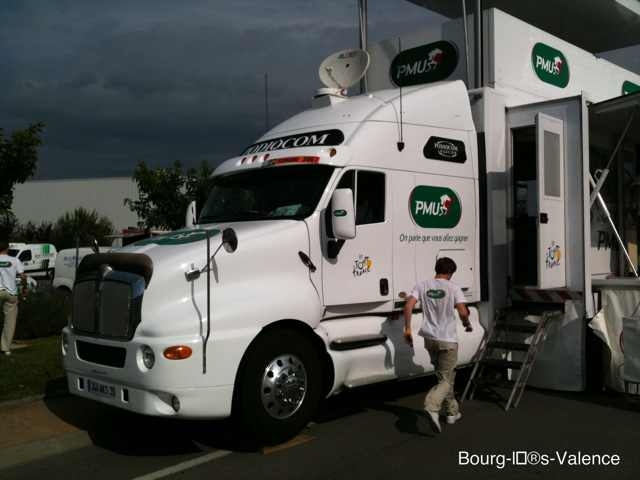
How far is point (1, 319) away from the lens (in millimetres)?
10422

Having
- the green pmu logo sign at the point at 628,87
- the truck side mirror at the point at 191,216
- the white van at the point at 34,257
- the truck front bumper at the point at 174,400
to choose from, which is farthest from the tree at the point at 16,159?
the white van at the point at 34,257

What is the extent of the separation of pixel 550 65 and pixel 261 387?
21.1 feet

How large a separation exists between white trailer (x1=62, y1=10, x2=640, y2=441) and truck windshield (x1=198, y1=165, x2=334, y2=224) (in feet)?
0.06

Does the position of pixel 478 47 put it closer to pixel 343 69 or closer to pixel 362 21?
pixel 343 69

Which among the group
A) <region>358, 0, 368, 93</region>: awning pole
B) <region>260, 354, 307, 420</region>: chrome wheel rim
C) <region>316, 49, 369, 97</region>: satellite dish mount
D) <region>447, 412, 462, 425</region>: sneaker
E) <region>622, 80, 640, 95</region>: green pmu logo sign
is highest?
<region>358, 0, 368, 93</region>: awning pole

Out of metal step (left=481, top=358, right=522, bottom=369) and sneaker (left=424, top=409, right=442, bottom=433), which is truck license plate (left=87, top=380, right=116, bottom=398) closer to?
sneaker (left=424, top=409, right=442, bottom=433)

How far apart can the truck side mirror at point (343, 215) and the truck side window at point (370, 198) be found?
0.57 metres

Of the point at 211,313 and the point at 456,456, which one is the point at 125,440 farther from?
the point at 456,456

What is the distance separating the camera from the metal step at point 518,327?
7621 mm

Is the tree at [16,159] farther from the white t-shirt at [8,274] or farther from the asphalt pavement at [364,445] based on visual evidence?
the asphalt pavement at [364,445]

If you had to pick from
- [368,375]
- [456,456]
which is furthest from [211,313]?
[456,456]

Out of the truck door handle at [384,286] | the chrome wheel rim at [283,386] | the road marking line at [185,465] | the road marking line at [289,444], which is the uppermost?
the truck door handle at [384,286]

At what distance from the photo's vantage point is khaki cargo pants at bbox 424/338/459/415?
19.9 feet

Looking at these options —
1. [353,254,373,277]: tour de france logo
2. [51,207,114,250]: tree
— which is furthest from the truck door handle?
[51,207,114,250]: tree
